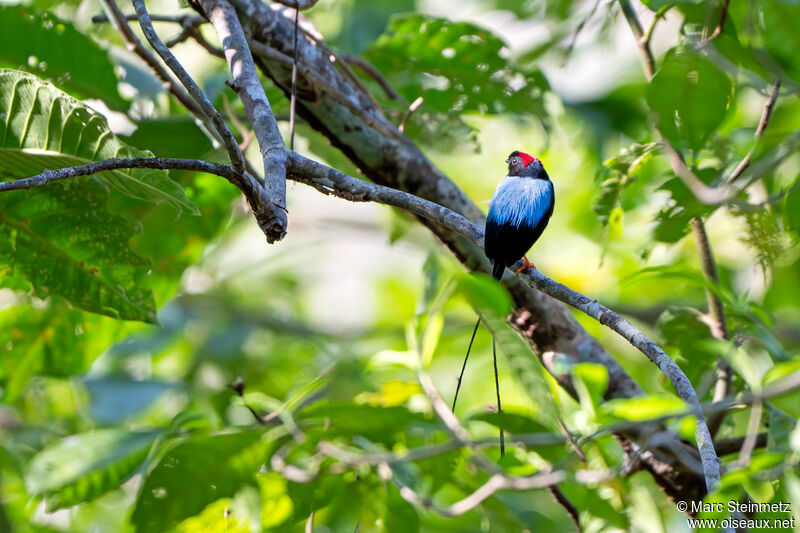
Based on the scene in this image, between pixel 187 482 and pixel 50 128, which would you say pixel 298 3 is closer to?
pixel 50 128

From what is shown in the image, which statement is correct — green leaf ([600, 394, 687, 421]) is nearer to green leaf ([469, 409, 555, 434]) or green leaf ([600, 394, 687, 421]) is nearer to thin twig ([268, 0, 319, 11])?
green leaf ([469, 409, 555, 434])

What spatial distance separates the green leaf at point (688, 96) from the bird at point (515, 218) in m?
0.51

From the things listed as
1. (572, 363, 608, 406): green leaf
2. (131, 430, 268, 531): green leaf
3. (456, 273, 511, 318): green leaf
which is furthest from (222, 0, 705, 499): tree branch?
(456, 273, 511, 318): green leaf

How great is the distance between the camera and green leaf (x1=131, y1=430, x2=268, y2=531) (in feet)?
7.86

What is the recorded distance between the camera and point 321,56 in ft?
8.58

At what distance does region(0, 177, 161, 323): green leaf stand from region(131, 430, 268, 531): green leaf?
49 cm

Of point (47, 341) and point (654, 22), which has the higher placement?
point (654, 22)

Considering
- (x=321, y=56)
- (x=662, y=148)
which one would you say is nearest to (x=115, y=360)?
(x=321, y=56)

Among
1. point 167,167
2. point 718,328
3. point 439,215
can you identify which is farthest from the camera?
point 718,328

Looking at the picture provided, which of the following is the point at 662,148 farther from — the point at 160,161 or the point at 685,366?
the point at 160,161

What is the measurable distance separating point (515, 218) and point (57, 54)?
6.74ft

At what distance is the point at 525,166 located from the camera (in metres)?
2.99

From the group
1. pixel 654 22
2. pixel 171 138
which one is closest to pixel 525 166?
pixel 654 22

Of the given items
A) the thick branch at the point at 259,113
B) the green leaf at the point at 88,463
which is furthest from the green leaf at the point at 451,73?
the green leaf at the point at 88,463
